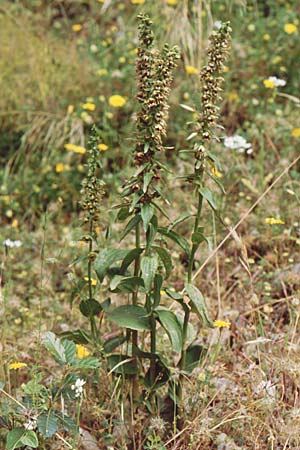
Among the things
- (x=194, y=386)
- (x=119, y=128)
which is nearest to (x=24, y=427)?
(x=194, y=386)

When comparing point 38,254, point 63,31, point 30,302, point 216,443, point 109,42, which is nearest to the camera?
point 216,443

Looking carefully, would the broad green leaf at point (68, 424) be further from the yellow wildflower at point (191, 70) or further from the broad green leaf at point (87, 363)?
the yellow wildflower at point (191, 70)

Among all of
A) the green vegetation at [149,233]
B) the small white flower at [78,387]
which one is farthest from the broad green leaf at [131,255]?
the small white flower at [78,387]

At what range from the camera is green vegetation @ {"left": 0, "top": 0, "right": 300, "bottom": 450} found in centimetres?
208

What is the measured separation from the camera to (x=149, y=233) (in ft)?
6.80

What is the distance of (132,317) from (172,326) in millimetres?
119

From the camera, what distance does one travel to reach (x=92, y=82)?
4266 millimetres

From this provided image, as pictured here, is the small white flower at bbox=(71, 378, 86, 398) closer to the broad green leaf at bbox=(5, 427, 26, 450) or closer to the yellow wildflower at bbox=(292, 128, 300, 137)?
the broad green leaf at bbox=(5, 427, 26, 450)

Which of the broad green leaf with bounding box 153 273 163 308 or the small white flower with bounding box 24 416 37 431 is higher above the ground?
the broad green leaf with bounding box 153 273 163 308

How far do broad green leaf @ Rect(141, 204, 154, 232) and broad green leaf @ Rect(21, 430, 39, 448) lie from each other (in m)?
0.60

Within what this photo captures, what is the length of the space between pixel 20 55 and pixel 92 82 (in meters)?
0.56

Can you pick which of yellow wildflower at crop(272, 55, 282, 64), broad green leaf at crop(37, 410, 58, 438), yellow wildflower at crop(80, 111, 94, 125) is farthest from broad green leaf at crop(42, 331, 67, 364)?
yellow wildflower at crop(272, 55, 282, 64)

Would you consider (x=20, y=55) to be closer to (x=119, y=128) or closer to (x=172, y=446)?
(x=119, y=128)

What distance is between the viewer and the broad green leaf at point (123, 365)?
2197 mm
